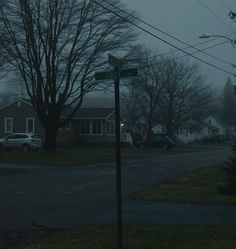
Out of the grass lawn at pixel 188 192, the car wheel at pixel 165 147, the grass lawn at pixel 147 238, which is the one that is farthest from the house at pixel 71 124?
the grass lawn at pixel 147 238

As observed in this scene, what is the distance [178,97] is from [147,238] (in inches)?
2621

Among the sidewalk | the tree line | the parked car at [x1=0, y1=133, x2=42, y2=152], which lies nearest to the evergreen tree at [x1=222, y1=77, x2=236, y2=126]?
the tree line

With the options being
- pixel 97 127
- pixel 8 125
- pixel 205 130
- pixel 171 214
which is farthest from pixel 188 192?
pixel 205 130

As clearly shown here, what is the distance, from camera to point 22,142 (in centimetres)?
5716

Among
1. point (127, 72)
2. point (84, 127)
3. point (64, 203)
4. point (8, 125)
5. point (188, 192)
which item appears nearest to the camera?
point (127, 72)

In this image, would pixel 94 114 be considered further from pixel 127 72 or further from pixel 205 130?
pixel 127 72

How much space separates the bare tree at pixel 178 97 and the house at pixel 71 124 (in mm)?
6775

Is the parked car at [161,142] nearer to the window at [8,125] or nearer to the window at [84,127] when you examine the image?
the window at [84,127]

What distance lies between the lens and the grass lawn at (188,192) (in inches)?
693

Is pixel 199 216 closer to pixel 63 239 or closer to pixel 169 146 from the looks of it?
pixel 63 239

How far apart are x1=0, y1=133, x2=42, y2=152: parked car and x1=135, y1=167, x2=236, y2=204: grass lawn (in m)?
33.3

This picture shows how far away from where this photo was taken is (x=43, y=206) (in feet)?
53.2

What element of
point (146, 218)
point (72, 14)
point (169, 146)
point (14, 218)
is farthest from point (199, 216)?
point (169, 146)

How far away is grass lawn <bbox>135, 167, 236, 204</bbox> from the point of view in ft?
57.8
